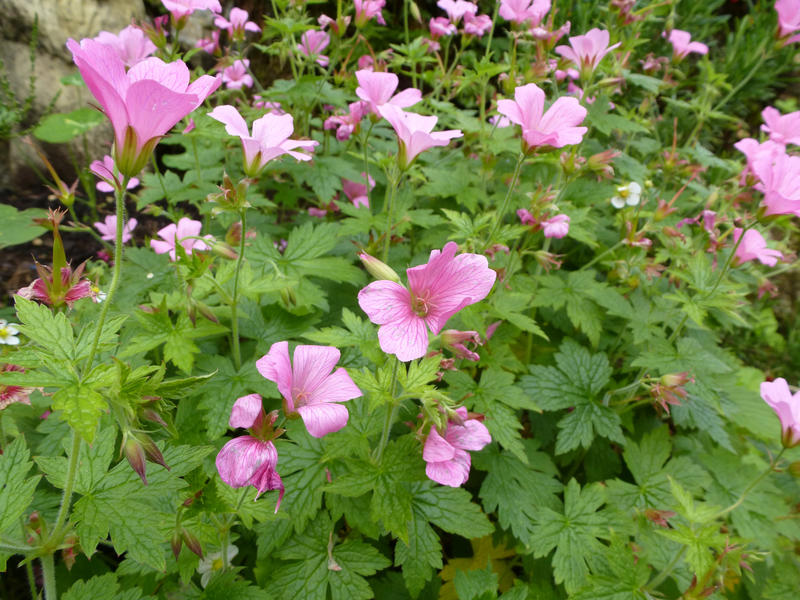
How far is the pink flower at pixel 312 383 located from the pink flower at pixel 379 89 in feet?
3.23

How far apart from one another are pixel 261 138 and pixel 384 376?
719mm

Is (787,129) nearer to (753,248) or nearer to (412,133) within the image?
(753,248)

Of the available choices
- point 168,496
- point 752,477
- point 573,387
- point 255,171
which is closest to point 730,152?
point 752,477

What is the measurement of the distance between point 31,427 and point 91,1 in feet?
13.1

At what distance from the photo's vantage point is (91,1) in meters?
4.07

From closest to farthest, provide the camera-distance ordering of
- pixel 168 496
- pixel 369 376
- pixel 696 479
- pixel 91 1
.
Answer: pixel 369 376 < pixel 168 496 < pixel 696 479 < pixel 91 1

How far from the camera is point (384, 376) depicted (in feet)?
3.91

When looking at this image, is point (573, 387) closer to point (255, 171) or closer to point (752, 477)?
point (752, 477)

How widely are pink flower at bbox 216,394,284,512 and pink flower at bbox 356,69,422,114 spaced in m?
1.12

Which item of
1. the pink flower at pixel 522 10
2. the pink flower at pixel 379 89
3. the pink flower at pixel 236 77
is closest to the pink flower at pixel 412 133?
the pink flower at pixel 379 89

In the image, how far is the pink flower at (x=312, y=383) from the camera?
96 cm

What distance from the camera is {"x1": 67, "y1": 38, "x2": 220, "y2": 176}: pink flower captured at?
0.78m

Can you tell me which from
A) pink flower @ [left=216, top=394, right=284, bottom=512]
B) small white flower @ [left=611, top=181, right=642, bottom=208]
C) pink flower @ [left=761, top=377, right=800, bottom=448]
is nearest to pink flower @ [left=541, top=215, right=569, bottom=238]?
small white flower @ [left=611, top=181, right=642, bottom=208]

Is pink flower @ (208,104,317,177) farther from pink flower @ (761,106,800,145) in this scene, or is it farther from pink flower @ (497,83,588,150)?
pink flower @ (761,106,800,145)
